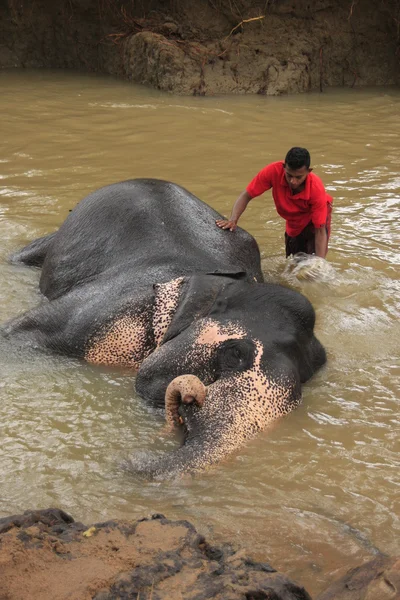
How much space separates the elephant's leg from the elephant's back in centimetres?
35

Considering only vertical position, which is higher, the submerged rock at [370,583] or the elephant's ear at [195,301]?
the elephant's ear at [195,301]

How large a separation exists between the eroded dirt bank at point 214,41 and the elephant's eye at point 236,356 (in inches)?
325

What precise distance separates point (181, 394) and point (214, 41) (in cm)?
920

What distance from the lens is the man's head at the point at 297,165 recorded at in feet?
17.8

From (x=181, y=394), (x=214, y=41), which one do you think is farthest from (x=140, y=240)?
(x=214, y=41)

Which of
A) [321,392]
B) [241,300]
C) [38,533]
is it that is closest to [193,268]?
[241,300]

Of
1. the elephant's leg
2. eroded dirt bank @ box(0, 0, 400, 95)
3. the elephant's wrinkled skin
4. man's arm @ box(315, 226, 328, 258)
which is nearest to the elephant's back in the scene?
the elephant's wrinkled skin

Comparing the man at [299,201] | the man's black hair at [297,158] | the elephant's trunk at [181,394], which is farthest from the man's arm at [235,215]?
the elephant's trunk at [181,394]

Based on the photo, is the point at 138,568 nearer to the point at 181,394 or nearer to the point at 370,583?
the point at 370,583

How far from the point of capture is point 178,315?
13.2ft

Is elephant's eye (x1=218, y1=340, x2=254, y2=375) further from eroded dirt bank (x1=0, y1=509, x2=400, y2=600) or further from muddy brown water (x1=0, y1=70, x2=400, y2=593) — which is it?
eroded dirt bank (x1=0, y1=509, x2=400, y2=600)

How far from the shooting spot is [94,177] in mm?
7762

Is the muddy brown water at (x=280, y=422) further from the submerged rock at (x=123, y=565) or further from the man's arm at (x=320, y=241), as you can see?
the submerged rock at (x=123, y=565)

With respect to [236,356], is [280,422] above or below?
below
